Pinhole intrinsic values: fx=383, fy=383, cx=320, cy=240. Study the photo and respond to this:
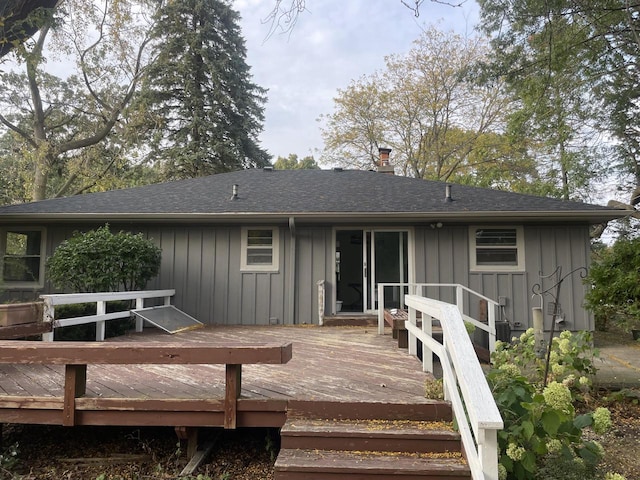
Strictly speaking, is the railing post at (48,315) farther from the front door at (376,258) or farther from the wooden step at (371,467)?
the front door at (376,258)

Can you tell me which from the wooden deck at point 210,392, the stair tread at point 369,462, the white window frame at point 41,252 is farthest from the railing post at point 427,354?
the white window frame at point 41,252

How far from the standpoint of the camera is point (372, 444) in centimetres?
233

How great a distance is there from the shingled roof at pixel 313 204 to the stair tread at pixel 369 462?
16.9ft

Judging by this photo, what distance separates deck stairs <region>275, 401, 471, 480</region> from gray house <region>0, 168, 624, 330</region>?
4865mm

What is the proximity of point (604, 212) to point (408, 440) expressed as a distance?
6.56 metres

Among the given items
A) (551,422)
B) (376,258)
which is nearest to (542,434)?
(551,422)

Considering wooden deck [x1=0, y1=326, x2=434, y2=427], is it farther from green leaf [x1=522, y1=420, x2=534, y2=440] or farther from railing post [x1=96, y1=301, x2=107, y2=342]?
railing post [x1=96, y1=301, x2=107, y2=342]

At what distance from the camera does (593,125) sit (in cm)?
1179

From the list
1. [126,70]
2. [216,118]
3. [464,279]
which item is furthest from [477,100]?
[126,70]

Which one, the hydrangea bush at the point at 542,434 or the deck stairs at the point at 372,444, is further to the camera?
the deck stairs at the point at 372,444

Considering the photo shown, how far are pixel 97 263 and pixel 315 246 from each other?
380 cm

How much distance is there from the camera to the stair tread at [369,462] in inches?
83.7

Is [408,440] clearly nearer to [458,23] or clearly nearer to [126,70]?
[458,23]

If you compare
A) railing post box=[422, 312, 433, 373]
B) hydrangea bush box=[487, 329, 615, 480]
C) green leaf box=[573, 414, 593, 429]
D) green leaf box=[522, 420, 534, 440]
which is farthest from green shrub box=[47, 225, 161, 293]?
green leaf box=[573, 414, 593, 429]
